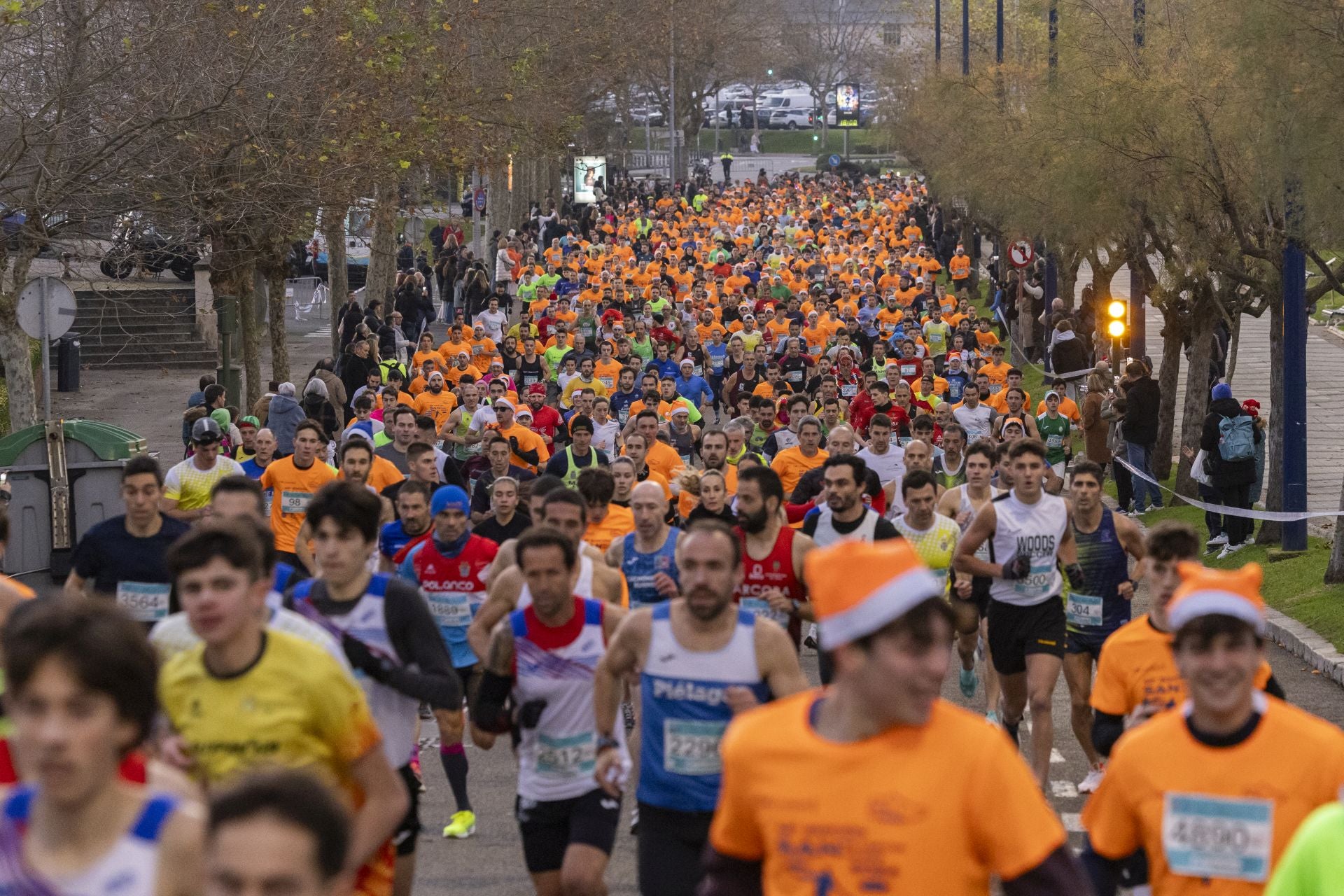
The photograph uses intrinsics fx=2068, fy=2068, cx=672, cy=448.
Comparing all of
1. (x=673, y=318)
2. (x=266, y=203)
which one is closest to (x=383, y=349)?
(x=673, y=318)

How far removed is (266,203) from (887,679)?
17.7 metres

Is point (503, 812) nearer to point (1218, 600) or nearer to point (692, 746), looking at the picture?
point (692, 746)

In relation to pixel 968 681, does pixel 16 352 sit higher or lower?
higher

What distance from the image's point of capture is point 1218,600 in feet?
14.6

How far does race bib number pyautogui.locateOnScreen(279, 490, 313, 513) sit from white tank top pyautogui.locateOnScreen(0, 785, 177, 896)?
30.3 ft

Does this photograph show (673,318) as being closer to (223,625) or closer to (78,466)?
(78,466)

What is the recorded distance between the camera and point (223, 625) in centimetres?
478

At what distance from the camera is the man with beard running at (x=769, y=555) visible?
27.7ft

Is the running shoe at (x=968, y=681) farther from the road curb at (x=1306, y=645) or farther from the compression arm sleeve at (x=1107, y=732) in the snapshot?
the compression arm sleeve at (x=1107, y=732)

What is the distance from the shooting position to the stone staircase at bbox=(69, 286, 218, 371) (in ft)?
115

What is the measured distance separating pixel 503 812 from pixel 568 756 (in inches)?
132

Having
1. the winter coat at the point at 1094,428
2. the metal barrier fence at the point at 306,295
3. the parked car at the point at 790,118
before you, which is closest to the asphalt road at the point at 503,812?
the winter coat at the point at 1094,428

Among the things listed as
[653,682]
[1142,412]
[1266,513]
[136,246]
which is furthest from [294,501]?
[1142,412]

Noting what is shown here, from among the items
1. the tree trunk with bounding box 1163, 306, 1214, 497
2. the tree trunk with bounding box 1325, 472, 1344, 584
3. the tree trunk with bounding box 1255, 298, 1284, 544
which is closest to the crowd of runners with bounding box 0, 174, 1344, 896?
the tree trunk with bounding box 1325, 472, 1344, 584
